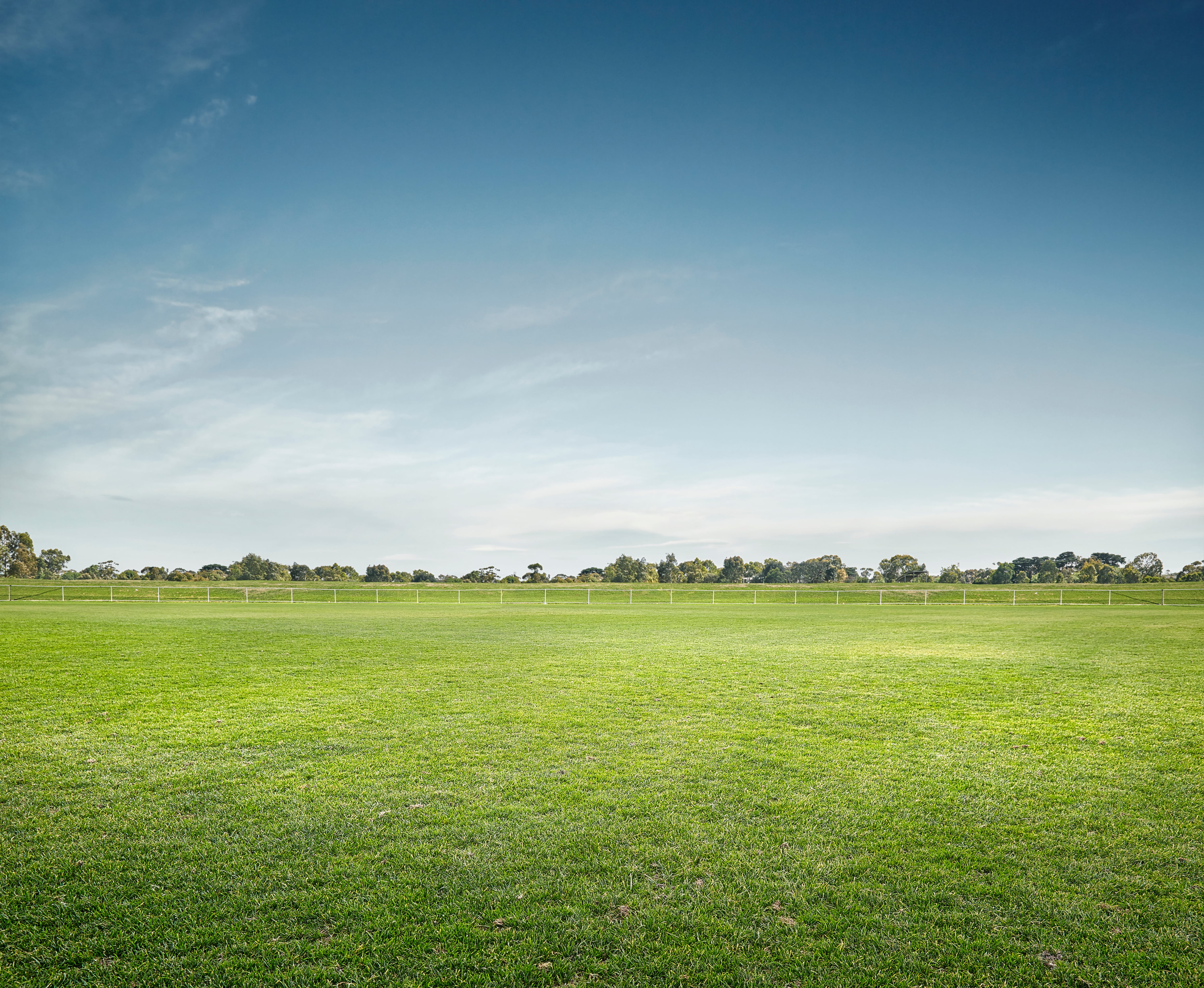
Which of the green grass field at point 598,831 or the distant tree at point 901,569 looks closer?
the green grass field at point 598,831

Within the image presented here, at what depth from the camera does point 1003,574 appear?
126 metres

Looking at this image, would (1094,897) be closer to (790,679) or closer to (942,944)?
(942,944)

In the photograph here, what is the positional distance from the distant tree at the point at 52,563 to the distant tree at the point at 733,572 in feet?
421

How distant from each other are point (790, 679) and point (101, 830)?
11136 mm

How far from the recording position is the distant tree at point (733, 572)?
115 m

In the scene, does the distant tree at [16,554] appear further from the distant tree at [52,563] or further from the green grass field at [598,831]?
the green grass field at [598,831]

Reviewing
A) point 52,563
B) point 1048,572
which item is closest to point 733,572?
point 1048,572

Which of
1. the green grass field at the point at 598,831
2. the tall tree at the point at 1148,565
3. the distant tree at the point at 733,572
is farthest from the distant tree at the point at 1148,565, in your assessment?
the green grass field at the point at 598,831

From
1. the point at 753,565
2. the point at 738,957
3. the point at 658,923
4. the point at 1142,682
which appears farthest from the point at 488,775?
the point at 753,565

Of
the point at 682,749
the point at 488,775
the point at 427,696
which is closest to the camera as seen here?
the point at 488,775

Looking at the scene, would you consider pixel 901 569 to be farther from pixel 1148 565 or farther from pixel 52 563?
pixel 52 563

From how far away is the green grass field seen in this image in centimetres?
384

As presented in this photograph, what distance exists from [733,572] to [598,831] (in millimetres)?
151176

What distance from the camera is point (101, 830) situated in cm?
556
